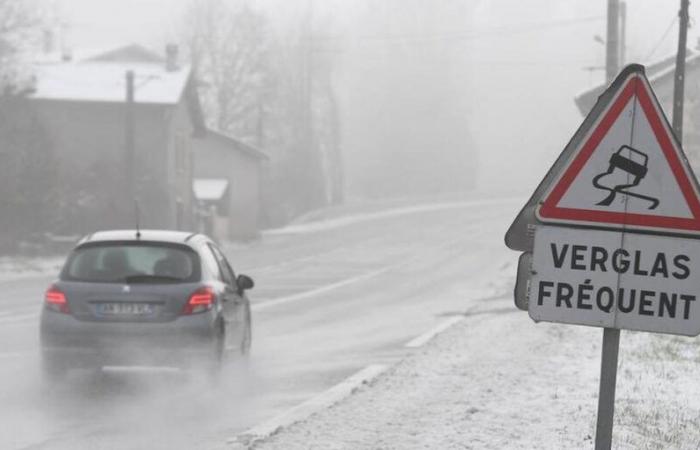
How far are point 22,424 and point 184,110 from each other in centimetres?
5335

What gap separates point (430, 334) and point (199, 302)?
25.8 feet

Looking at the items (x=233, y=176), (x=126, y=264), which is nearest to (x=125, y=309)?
(x=126, y=264)

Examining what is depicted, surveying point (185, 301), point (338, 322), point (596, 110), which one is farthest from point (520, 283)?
point (338, 322)

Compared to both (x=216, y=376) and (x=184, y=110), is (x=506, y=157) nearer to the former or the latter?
(x=184, y=110)

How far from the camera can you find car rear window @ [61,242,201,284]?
13.0m

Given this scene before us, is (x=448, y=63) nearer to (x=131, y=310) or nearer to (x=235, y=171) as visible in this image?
(x=235, y=171)

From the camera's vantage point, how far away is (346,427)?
32.1 feet

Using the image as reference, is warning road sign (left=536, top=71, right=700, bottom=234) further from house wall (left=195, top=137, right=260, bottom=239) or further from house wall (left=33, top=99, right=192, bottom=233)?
house wall (left=195, top=137, right=260, bottom=239)

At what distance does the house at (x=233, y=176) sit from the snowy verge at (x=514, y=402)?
57.0 m

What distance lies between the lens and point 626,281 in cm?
550

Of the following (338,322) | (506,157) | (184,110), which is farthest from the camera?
(506,157)

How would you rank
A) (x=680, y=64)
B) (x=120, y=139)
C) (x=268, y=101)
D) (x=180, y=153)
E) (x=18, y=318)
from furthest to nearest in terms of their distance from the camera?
(x=268, y=101)
(x=180, y=153)
(x=120, y=139)
(x=18, y=318)
(x=680, y=64)

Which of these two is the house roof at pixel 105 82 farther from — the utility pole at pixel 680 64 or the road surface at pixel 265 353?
the utility pole at pixel 680 64

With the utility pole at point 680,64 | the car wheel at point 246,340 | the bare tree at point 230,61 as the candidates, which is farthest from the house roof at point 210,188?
the car wheel at point 246,340
